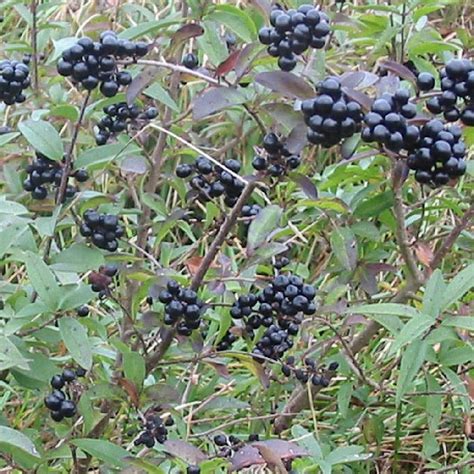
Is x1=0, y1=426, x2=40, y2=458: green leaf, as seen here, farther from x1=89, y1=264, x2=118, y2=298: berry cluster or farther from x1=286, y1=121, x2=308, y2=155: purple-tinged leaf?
x1=286, y1=121, x2=308, y2=155: purple-tinged leaf

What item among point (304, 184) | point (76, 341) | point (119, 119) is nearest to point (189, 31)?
point (119, 119)

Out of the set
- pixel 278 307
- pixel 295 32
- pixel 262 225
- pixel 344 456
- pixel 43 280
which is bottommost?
pixel 344 456

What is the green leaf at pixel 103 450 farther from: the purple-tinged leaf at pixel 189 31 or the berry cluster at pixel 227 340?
the purple-tinged leaf at pixel 189 31

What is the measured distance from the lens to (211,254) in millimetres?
1635

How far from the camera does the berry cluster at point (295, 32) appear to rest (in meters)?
1.35

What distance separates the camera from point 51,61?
2107 millimetres

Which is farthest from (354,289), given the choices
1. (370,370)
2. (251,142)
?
(251,142)

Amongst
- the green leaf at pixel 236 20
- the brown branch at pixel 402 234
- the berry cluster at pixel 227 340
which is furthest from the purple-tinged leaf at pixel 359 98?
the berry cluster at pixel 227 340

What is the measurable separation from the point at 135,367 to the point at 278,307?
1.01 feet

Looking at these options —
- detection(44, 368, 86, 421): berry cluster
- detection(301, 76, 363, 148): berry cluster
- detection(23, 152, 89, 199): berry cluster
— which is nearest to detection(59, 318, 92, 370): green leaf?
detection(44, 368, 86, 421): berry cluster

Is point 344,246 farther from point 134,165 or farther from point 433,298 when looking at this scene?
point 134,165

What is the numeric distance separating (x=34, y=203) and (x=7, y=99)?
218 millimetres

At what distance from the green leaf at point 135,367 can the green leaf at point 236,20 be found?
0.66 metres

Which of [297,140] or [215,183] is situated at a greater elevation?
[297,140]
